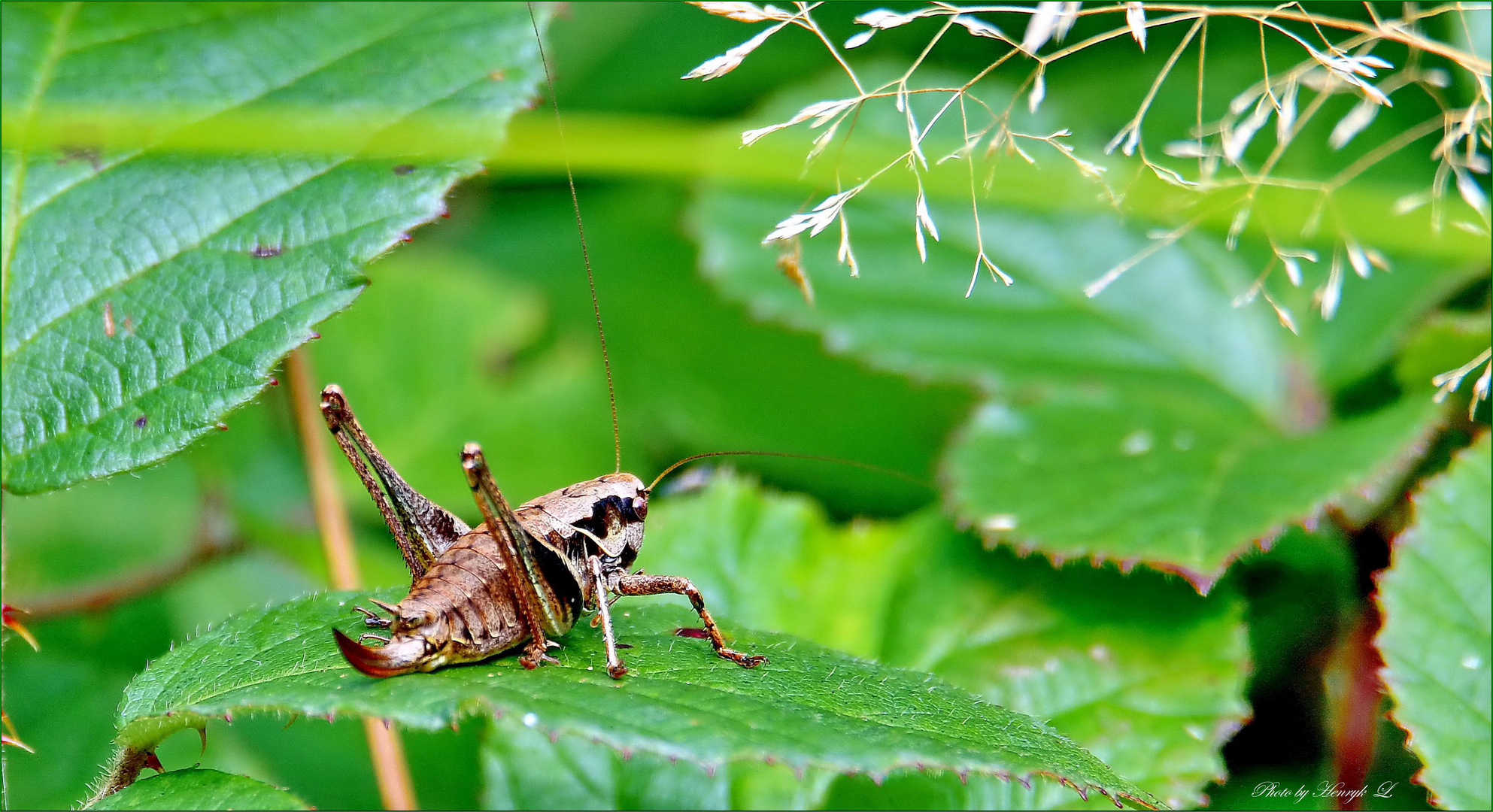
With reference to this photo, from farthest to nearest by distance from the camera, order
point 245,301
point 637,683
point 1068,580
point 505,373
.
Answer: point 505,373
point 1068,580
point 245,301
point 637,683

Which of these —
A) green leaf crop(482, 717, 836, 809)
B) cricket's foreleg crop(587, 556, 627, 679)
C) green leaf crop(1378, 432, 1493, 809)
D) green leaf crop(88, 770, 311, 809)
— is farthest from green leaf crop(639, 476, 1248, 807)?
green leaf crop(88, 770, 311, 809)

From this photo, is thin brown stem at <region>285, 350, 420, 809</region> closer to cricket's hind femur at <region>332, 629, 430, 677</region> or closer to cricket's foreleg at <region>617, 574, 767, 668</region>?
cricket's foreleg at <region>617, 574, 767, 668</region>

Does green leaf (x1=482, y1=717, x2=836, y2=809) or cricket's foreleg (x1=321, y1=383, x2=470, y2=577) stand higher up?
cricket's foreleg (x1=321, y1=383, x2=470, y2=577)

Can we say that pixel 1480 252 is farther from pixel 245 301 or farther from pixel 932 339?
pixel 245 301

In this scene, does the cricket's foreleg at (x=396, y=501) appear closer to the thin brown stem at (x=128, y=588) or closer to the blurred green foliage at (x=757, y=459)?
the blurred green foliage at (x=757, y=459)

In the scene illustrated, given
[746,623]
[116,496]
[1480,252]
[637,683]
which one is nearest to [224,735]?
[116,496]

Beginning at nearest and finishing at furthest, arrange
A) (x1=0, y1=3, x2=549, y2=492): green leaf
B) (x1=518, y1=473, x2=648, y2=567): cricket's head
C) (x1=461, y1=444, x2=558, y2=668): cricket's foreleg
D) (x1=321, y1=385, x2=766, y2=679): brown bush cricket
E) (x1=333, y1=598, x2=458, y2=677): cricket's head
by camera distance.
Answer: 1. (x1=333, y1=598, x2=458, y2=677): cricket's head
2. (x1=321, y1=385, x2=766, y2=679): brown bush cricket
3. (x1=461, y1=444, x2=558, y2=668): cricket's foreleg
4. (x1=0, y1=3, x2=549, y2=492): green leaf
5. (x1=518, y1=473, x2=648, y2=567): cricket's head

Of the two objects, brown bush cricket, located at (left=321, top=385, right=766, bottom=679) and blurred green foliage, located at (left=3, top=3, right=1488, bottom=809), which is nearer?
brown bush cricket, located at (left=321, top=385, right=766, bottom=679)
